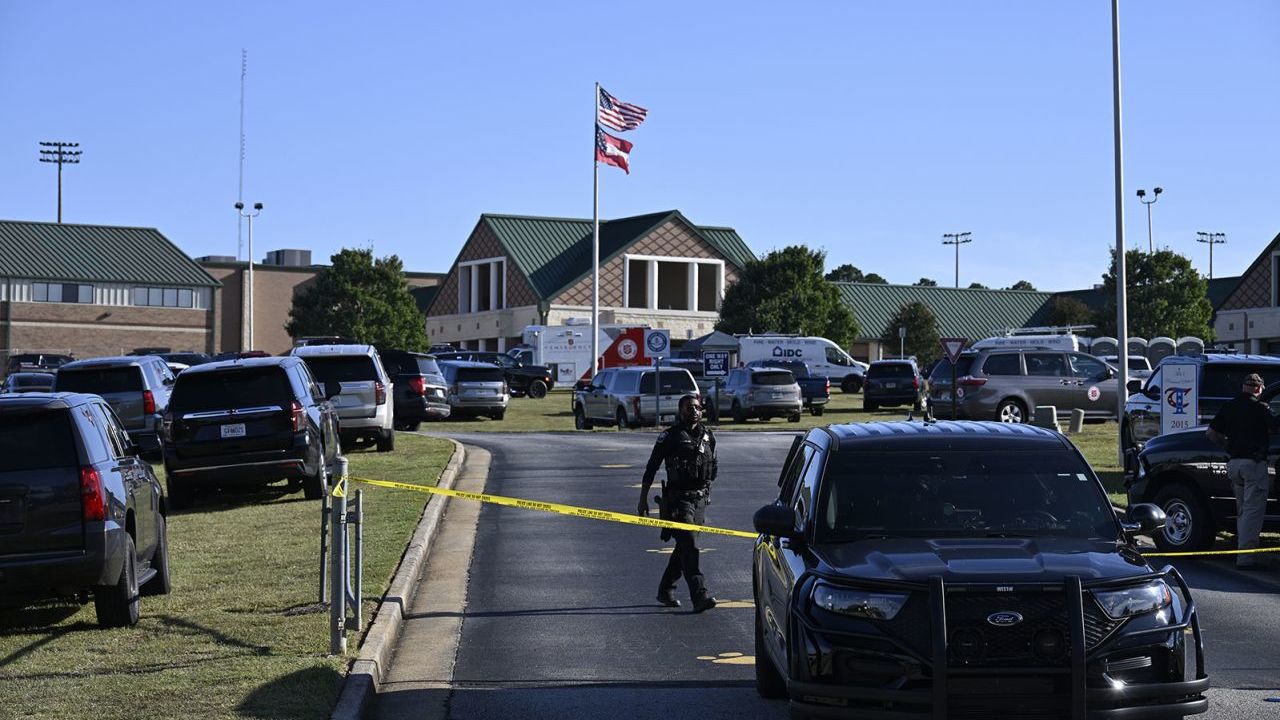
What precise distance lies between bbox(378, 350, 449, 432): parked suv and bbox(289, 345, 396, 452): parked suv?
230 inches

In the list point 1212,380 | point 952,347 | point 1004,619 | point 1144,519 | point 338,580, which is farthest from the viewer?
point 952,347

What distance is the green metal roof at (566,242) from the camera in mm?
94062

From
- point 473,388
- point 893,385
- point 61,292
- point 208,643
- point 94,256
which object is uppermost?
point 94,256

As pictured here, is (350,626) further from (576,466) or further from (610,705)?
(576,466)

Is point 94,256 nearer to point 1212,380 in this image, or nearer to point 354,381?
point 354,381

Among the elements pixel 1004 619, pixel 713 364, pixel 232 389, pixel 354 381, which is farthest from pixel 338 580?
pixel 713 364

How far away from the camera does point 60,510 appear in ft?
33.6

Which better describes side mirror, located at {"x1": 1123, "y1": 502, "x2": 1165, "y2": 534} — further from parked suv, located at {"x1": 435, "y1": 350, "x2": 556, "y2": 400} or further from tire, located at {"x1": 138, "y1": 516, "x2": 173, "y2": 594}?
parked suv, located at {"x1": 435, "y1": 350, "x2": 556, "y2": 400}

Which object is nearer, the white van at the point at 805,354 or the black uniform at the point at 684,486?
the black uniform at the point at 684,486

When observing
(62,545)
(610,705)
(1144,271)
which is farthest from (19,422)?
(1144,271)

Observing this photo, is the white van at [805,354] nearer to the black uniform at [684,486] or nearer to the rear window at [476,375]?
the rear window at [476,375]

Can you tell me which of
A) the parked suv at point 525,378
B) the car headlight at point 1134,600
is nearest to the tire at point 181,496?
the car headlight at point 1134,600

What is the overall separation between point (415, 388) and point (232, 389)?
16.8 m

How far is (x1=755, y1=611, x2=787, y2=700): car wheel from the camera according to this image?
877 cm
